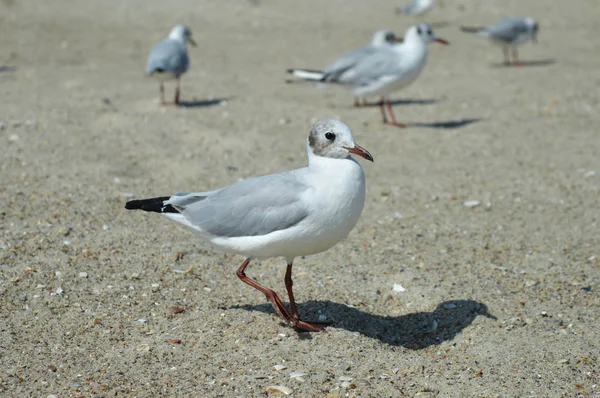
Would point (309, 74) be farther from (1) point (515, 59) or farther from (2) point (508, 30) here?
(2) point (508, 30)

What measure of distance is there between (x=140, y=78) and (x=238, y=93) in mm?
1840

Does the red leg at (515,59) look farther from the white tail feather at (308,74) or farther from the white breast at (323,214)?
the white breast at (323,214)

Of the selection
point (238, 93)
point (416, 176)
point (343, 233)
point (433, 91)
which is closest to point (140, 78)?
point (238, 93)

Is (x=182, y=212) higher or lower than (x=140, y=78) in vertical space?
higher

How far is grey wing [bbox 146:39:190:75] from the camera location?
9969 mm

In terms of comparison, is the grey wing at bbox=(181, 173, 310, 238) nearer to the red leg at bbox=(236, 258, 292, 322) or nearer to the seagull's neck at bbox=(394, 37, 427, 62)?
the red leg at bbox=(236, 258, 292, 322)

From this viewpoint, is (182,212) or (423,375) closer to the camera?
(423,375)

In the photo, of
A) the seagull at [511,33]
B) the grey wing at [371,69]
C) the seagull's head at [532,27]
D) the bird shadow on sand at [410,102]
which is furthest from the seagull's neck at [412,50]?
the seagull's head at [532,27]

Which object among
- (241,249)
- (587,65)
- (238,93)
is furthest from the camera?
(587,65)

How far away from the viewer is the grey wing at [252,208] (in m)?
4.28

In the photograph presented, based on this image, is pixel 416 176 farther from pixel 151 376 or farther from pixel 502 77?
pixel 502 77

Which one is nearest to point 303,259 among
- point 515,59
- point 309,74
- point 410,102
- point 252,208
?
point 252,208

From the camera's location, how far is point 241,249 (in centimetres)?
443

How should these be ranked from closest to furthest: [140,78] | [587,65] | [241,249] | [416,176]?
[241,249] < [416,176] < [140,78] < [587,65]
